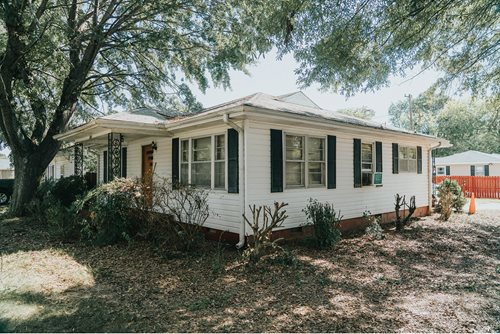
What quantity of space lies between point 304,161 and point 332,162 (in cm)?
99

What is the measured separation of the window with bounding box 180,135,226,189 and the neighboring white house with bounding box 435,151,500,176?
24.7 metres

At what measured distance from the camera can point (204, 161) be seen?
784cm

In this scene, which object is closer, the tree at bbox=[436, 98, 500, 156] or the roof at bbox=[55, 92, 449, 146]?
the roof at bbox=[55, 92, 449, 146]

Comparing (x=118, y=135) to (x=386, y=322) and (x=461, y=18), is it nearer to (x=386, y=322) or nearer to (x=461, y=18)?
(x=386, y=322)

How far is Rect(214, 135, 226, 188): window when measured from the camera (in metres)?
7.36

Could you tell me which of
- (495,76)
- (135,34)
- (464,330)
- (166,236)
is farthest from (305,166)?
(135,34)

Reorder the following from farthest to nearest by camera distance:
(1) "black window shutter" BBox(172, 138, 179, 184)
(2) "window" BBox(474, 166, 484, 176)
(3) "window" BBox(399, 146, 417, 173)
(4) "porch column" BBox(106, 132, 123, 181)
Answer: (2) "window" BBox(474, 166, 484, 176)
(3) "window" BBox(399, 146, 417, 173)
(4) "porch column" BBox(106, 132, 123, 181)
(1) "black window shutter" BBox(172, 138, 179, 184)

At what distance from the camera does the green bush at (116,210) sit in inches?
269

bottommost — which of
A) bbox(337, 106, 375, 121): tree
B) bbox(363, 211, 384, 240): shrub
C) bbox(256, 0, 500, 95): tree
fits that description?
bbox(363, 211, 384, 240): shrub

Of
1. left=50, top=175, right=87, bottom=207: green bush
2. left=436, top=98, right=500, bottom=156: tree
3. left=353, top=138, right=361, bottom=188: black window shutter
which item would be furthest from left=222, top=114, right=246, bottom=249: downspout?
left=436, top=98, right=500, bottom=156: tree

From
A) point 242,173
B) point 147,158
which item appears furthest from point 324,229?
point 147,158

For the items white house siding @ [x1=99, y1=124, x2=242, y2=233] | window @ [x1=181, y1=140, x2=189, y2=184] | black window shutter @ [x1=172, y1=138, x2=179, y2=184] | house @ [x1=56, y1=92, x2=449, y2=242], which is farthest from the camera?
black window shutter @ [x1=172, y1=138, x2=179, y2=184]

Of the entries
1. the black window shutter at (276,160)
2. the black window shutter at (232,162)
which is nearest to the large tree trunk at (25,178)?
the black window shutter at (232,162)

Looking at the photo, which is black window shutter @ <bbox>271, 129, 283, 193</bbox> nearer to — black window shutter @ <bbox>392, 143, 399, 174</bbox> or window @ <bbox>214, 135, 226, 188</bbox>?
window @ <bbox>214, 135, 226, 188</bbox>
